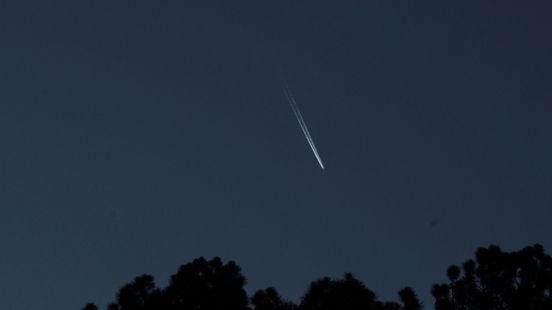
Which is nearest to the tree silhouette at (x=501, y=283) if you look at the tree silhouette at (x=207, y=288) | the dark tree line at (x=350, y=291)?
the dark tree line at (x=350, y=291)

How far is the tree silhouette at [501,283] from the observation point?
2269 centimetres

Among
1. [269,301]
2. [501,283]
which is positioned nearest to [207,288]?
[269,301]

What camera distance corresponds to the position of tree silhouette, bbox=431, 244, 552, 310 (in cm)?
2269

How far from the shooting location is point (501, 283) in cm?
2322

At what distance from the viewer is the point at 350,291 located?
72.8 feet

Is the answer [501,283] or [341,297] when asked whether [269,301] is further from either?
[501,283]

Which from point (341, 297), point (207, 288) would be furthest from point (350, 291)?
point (207, 288)

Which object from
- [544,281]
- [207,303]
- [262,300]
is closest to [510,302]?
[544,281]

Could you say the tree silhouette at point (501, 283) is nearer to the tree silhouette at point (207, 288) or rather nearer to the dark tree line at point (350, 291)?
the dark tree line at point (350, 291)

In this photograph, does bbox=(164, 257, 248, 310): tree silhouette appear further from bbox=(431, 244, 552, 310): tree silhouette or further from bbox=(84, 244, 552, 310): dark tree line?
bbox=(431, 244, 552, 310): tree silhouette

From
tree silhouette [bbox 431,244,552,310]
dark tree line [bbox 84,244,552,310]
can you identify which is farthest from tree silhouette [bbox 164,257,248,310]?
tree silhouette [bbox 431,244,552,310]

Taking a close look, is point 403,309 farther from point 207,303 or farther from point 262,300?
point 207,303

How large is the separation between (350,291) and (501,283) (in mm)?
4922

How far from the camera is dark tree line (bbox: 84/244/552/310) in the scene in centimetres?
2209
